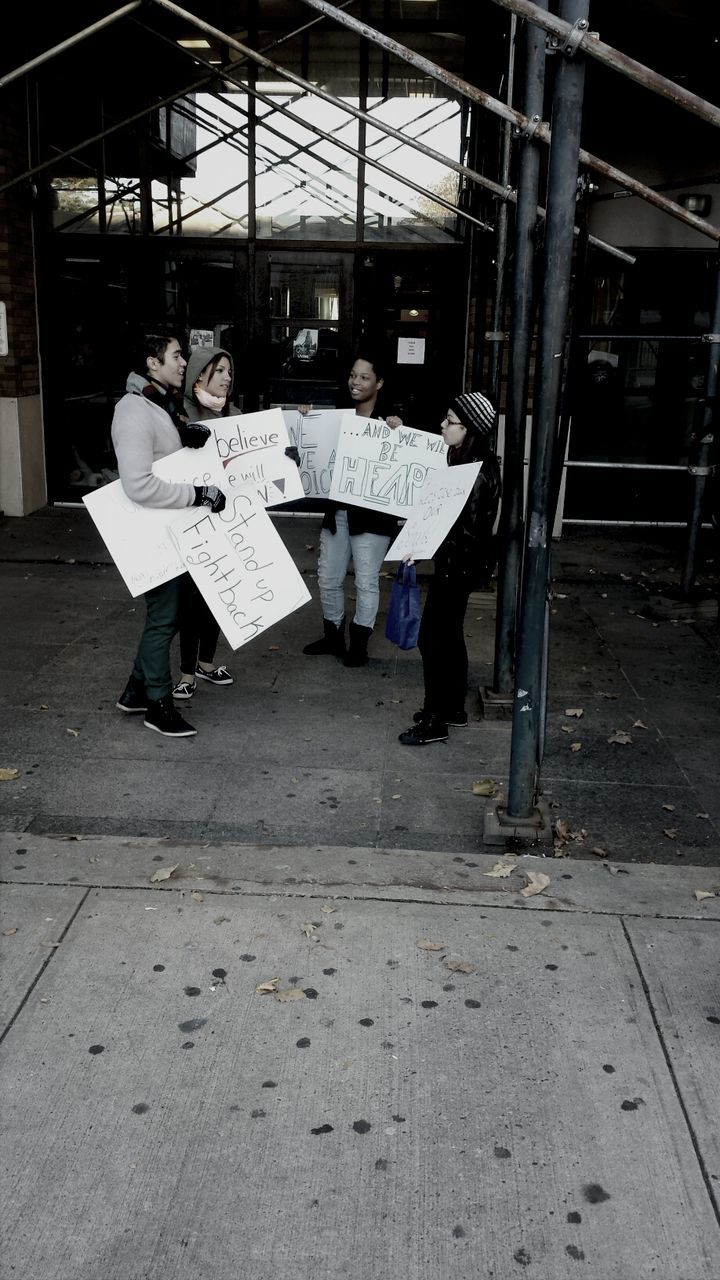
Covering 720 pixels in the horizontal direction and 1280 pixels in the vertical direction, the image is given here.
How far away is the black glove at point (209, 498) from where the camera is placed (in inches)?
216

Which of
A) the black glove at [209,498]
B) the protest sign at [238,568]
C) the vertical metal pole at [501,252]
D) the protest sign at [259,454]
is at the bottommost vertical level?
the protest sign at [238,568]

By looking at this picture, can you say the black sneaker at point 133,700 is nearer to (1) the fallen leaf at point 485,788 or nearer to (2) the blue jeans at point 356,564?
(2) the blue jeans at point 356,564

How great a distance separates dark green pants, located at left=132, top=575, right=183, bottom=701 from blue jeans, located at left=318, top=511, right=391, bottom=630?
1.33 meters

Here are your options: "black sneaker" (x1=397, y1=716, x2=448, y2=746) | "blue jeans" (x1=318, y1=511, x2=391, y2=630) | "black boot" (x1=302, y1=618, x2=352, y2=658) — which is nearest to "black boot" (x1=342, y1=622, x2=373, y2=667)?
"blue jeans" (x1=318, y1=511, x2=391, y2=630)

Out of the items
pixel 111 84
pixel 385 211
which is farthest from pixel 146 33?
pixel 385 211

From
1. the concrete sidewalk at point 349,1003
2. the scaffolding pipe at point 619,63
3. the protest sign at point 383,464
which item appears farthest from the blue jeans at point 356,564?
the scaffolding pipe at point 619,63

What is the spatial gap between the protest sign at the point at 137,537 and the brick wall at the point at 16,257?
5543 mm

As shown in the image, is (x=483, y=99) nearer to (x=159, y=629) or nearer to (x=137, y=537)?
(x=137, y=537)

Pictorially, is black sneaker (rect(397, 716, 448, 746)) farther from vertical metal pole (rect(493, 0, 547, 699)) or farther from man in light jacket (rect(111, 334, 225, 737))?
man in light jacket (rect(111, 334, 225, 737))

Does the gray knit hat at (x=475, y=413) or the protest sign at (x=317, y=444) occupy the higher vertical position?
the gray knit hat at (x=475, y=413)

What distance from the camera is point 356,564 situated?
22.0 ft

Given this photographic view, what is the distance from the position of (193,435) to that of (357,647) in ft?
6.18

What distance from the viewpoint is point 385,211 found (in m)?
10.6

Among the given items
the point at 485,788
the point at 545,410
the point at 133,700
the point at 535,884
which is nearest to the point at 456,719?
the point at 485,788
